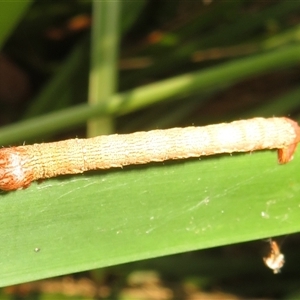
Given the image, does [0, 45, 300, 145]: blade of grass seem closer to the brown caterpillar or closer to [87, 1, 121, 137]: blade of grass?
[87, 1, 121, 137]: blade of grass

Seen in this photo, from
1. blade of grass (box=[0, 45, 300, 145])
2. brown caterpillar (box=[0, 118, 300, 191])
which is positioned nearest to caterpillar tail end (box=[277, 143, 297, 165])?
brown caterpillar (box=[0, 118, 300, 191])

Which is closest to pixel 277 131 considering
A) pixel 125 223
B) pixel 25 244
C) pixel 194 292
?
pixel 125 223

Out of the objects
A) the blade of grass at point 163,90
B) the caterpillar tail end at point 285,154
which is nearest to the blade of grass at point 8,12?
the blade of grass at point 163,90

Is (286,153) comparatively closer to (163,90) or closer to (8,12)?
(163,90)

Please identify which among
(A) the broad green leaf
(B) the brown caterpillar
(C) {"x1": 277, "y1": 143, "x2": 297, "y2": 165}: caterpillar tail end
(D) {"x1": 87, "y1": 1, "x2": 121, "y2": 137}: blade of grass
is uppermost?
(D) {"x1": 87, "y1": 1, "x2": 121, "y2": 137}: blade of grass

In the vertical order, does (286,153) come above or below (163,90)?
below

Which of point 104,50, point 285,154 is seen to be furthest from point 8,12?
point 285,154

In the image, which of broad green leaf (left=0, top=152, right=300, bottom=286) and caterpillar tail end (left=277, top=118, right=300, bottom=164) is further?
caterpillar tail end (left=277, top=118, right=300, bottom=164)
